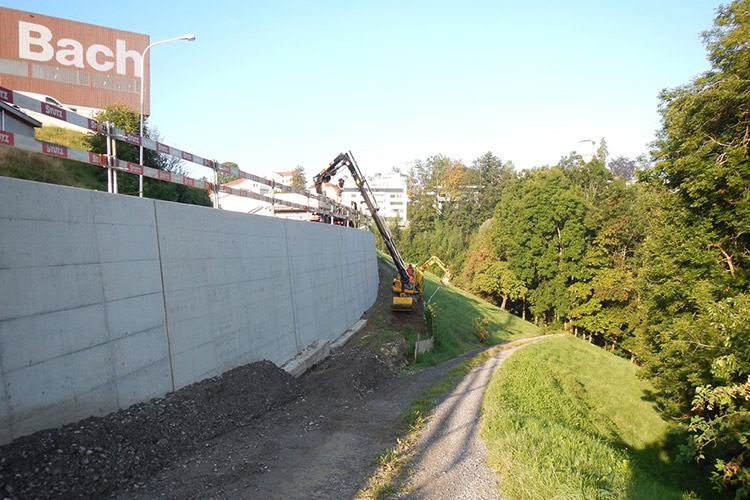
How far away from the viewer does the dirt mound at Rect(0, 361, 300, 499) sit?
3.84m

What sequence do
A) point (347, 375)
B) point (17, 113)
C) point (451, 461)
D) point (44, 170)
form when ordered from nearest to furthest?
point (451, 461) → point (17, 113) → point (347, 375) → point (44, 170)

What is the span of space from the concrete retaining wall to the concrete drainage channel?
0.39 meters

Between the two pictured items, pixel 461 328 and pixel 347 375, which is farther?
pixel 461 328

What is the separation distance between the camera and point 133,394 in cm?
553

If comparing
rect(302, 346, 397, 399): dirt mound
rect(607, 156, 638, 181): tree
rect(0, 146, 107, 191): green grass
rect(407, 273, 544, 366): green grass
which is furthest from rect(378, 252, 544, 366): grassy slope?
rect(607, 156, 638, 181): tree

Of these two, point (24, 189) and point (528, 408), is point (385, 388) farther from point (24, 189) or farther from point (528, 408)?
point (24, 189)

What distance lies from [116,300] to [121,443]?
5.50ft

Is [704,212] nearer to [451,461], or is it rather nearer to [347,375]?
[347,375]

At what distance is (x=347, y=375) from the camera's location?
32.7 ft

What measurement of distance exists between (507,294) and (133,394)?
4017 cm

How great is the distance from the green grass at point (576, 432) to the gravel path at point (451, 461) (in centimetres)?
19

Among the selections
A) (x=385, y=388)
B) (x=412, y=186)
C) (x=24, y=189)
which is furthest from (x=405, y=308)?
(x=412, y=186)

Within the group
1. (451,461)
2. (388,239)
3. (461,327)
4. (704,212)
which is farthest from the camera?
(461,327)

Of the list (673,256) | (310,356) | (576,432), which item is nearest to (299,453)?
(576,432)
